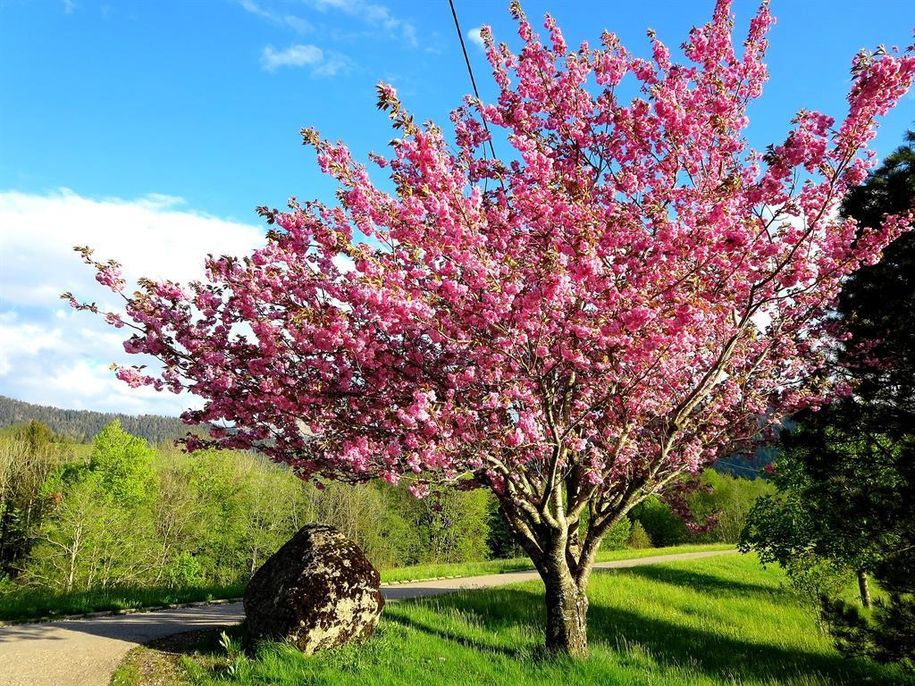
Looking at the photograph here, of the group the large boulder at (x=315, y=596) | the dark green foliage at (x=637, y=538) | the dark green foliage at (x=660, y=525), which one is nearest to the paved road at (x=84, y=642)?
the large boulder at (x=315, y=596)

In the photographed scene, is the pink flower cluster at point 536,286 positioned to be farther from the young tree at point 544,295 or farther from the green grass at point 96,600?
the green grass at point 96,600

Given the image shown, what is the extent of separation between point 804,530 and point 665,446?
32.2ft

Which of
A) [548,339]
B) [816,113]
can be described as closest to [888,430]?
[816,113]

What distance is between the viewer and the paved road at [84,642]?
26.1 feet

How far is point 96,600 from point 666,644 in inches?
507

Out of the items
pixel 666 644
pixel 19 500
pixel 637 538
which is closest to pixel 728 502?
pixel 637 538

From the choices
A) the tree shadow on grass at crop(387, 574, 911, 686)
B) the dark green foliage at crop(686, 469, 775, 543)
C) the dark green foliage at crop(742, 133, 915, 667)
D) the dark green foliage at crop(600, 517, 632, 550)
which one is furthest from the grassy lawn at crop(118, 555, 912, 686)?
the dark green foliage at crop(686, 469, 775, 543)

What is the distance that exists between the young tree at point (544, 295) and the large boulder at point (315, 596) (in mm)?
2053

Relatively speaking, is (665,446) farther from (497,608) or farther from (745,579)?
(745,579)

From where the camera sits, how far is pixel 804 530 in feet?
49.1

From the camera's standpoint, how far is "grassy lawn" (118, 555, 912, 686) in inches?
301

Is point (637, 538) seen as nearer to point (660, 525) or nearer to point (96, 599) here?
point (660, 525)

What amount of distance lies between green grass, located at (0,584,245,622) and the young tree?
6.62m

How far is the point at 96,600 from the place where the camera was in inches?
521
